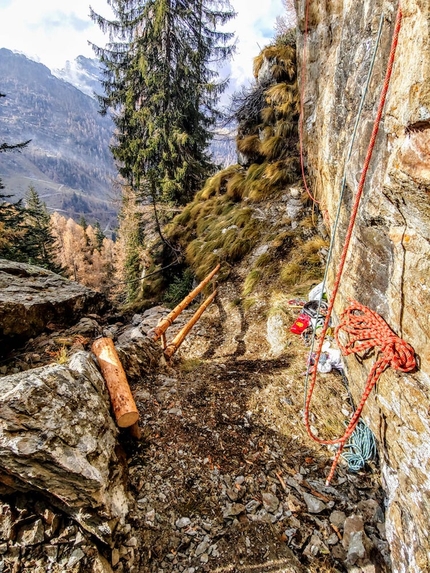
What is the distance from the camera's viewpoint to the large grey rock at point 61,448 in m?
2.34

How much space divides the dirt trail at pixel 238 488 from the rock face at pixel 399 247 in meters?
0.49

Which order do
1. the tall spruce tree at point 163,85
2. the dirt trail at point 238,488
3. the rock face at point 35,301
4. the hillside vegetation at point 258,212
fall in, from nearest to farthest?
the dirt trail at point 238,488
the rock face at point 35,301
the hillside vegetation at point 258,212
the tall spruce tree at point 163,85

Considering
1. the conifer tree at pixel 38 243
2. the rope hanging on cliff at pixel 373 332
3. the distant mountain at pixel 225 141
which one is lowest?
the conifer tree at pixel 38 243

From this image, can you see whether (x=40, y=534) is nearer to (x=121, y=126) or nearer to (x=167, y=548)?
(x=167, y=548)

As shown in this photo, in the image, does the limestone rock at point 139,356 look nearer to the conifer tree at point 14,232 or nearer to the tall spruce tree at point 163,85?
the tall spruce tree at point 163,85

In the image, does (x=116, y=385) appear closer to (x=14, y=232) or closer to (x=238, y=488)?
(x=238, y=488)

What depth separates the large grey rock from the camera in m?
2.34

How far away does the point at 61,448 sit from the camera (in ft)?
8.21

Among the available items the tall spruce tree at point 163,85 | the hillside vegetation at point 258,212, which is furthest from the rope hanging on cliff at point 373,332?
the tall spruce tree at point 163,85

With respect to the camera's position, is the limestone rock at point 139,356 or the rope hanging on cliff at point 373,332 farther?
the limestone rock at point 139,356

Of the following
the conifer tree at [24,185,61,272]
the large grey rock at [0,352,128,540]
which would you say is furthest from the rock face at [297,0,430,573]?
the conifer tree at [24,185,61,272]

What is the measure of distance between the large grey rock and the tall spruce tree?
36.7ft

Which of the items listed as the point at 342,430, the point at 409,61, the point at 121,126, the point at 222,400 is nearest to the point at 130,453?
the point at 222,400

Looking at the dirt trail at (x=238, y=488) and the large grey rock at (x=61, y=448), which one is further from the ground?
the large grey rock at (x=61, y=448)
